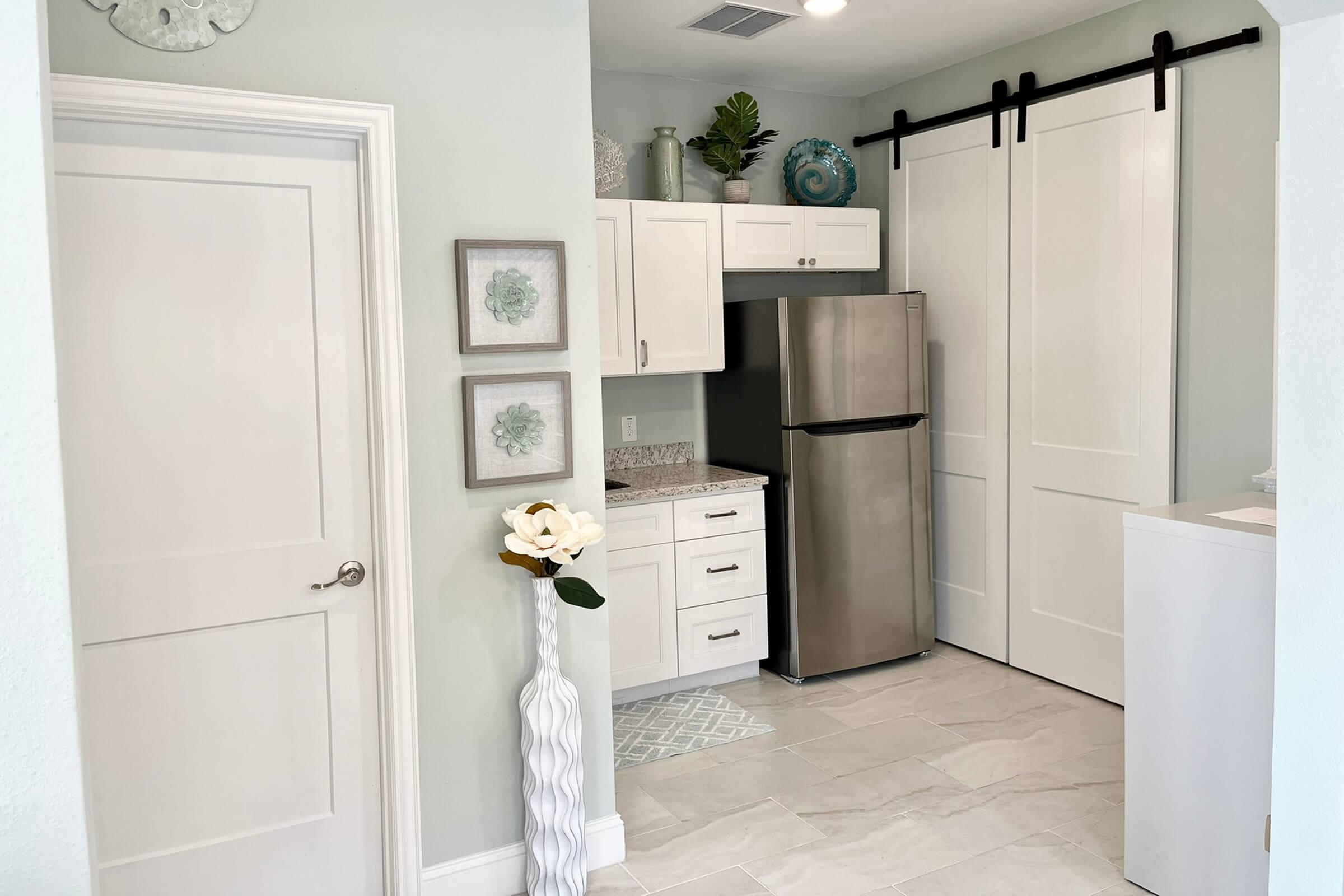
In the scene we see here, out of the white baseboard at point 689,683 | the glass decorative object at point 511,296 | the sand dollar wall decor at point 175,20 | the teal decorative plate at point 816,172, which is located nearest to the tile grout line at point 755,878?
the white baseboard at point 689,683

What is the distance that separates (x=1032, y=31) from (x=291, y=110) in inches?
113

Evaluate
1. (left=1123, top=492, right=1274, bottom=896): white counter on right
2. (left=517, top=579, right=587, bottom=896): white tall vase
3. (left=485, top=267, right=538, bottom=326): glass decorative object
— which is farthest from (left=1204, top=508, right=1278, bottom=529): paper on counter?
(left=485, top=267, right=538, bottom=326): glass decorative object

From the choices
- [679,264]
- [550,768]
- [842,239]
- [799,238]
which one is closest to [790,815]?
[550,768]

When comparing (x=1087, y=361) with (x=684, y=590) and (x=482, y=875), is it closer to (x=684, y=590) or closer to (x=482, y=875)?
(x=684, y=590)

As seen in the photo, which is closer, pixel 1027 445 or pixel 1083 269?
pixel 1083 269

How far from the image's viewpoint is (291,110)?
2.07m

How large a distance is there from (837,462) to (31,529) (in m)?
3.06

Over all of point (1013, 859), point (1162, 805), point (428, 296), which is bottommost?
point (1013, 859)

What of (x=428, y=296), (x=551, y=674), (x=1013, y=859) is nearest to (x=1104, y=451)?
(x=1013, y=859)

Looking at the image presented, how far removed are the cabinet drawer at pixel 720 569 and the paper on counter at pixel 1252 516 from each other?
72.5 inches

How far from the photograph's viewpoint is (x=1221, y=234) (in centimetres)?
320

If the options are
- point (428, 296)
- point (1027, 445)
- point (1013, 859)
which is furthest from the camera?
point (1027, 445)

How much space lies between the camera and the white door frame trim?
2.03 metres

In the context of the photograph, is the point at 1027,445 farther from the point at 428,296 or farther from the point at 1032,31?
the point at 428,296
